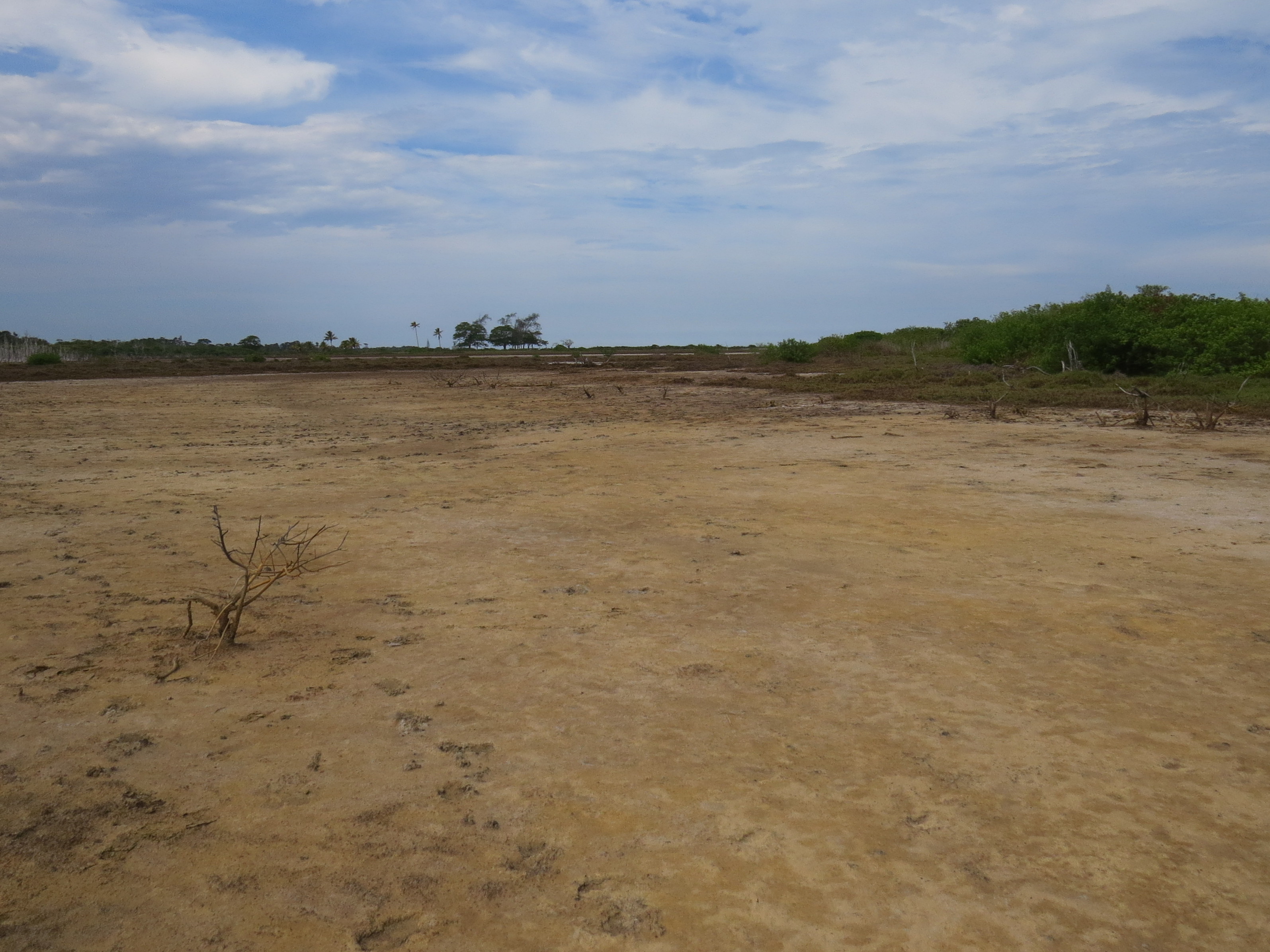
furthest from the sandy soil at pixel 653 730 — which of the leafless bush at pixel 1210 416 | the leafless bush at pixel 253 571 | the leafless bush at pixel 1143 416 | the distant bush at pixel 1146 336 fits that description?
the distant bush at pixel 1146 336

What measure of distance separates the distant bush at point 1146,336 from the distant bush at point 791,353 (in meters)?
9.84

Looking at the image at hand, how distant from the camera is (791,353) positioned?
36219mm

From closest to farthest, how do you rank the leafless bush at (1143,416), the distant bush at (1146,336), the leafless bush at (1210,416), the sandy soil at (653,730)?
the sandy soil at (653,730), the leafless bush at (1210,416), the leafless bush at (1143,416), the distant bush at (1146,336)

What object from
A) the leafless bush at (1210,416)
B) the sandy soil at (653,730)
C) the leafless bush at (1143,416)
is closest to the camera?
the sandy soil at (653,730)

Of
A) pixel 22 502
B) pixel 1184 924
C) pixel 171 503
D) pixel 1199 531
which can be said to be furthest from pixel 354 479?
pixel 1184 924

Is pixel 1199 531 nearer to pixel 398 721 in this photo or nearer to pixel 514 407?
pixel 398 721

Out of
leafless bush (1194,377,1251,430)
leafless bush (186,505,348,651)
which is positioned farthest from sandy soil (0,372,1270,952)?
leafless bush (1194,377,1251,430)

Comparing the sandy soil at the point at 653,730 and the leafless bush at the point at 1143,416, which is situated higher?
the leafless bush at the point at 1143,416

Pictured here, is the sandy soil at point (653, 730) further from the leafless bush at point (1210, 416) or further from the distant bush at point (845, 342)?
the distant bush at point (845, 342)

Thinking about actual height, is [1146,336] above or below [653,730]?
above

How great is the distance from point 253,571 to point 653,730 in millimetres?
3190

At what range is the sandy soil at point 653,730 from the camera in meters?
2.36

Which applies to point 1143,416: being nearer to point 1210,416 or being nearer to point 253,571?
point 1210,416

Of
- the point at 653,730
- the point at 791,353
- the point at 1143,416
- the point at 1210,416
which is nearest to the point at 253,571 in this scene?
the point at 653,730
